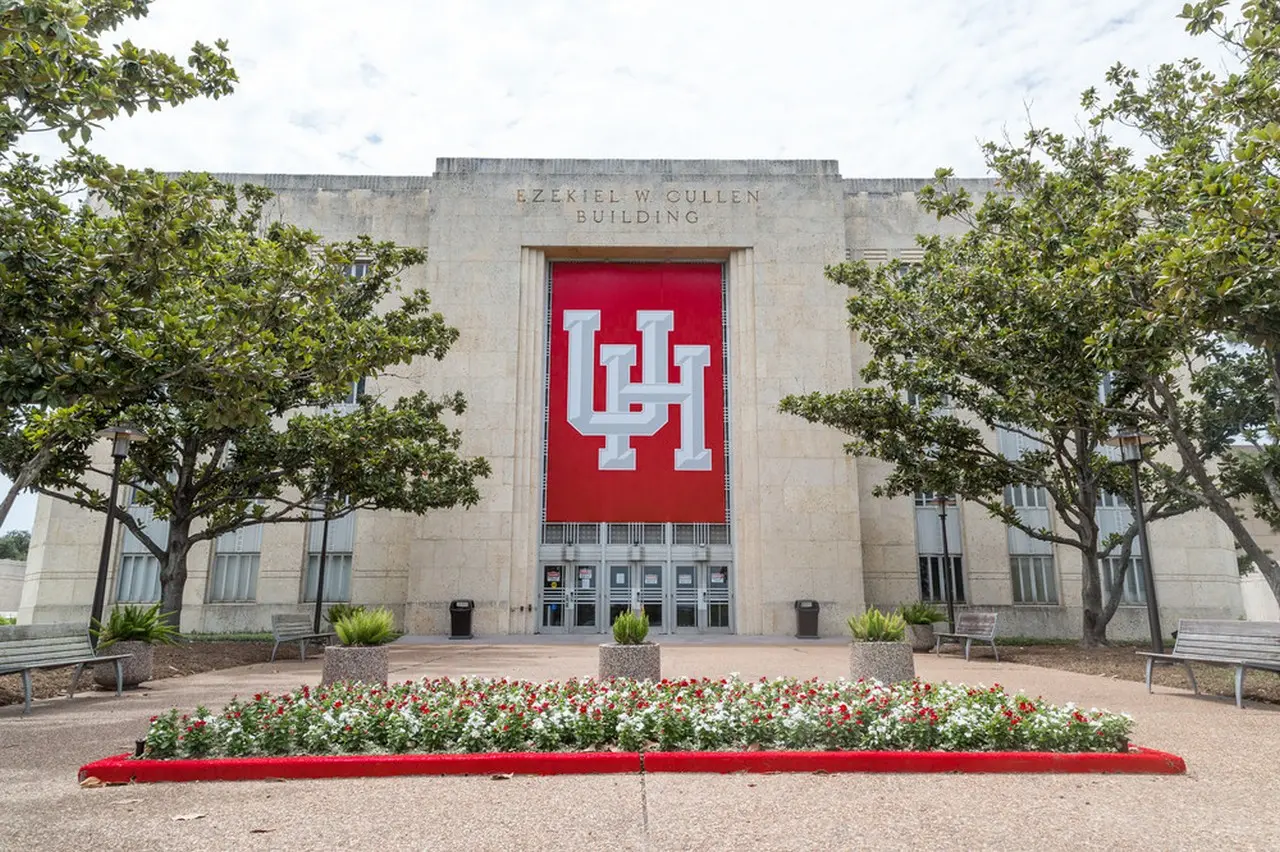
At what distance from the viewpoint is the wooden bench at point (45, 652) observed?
9.38m

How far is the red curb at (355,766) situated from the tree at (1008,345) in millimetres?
9054

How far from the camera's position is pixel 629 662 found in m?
10.5

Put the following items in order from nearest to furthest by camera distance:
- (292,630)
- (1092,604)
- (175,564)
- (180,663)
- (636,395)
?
(180,663) → (292,630) → (175,564) → (1092,604) → (636,395)

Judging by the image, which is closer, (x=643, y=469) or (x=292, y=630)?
(x=292, y=630)

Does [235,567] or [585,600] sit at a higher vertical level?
[235,567]

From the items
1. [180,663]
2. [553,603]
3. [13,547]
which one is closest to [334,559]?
[553,603]

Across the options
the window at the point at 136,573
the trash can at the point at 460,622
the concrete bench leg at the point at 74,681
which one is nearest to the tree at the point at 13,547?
the window at the point at 136,573

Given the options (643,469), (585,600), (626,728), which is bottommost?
(626,728)

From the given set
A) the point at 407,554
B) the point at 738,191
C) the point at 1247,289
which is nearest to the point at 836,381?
the point at 738,191

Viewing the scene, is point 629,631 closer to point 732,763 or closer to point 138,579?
point 732,763

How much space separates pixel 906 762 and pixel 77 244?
9612 millimetres

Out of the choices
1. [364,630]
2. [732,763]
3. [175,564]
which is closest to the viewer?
[732,763]

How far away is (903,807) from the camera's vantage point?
5.23 m

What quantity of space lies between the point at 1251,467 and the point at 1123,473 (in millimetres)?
6303
